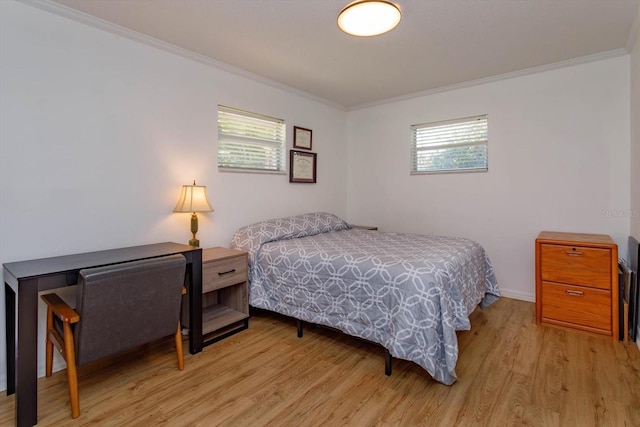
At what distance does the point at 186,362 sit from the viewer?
2.21 meters

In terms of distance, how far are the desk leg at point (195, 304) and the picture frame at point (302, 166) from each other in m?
1.78

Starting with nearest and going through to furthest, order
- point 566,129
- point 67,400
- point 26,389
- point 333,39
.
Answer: point 26,389, point 67,400, point 333,39, point 566,129

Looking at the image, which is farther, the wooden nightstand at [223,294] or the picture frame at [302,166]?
the picture frame at [302,166]

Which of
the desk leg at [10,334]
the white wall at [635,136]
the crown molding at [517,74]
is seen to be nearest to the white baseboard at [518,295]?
the white wall at [635,136]

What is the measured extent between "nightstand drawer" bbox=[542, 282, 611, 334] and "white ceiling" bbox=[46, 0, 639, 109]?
1986 millimetres

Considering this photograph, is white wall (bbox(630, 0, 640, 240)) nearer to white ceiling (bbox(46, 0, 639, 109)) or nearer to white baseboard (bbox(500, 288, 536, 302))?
white ceiling (bbox(46, 0, 639, 109))

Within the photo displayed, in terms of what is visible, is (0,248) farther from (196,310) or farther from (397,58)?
(397,58)

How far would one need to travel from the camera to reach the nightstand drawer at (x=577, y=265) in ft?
8.24

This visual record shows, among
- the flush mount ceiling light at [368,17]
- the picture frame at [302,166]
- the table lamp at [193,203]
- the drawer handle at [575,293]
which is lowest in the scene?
the drawer handle at [575,293]

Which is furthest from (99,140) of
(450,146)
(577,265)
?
(577,265)

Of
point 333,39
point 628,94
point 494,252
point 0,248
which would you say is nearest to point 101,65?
point 0,248

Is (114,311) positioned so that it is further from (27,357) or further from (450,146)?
(450,146)

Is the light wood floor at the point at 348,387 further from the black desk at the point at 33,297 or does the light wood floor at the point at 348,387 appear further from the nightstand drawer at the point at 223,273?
the nightstand drawer at the point at 223,273

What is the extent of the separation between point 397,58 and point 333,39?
692 millimetres
